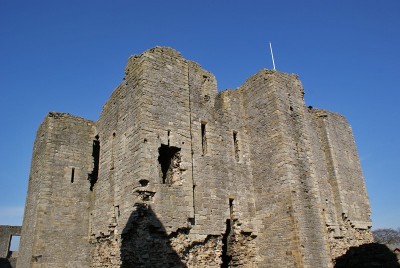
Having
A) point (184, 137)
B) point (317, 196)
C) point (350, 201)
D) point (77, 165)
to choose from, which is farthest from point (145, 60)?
point (350, 201)

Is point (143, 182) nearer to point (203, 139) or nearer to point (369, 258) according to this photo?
point (203, 139)

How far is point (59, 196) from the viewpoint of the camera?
553 inches

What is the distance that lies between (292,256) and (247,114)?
17.9ft

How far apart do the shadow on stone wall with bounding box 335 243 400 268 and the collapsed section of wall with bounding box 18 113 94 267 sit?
9.37 metres

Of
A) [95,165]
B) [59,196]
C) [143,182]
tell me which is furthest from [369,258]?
[59,196]

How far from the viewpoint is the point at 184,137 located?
11.4 meters

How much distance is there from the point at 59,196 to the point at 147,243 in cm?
619

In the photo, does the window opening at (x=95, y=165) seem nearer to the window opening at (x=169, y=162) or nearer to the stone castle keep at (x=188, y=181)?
the stone castle keep at (x=188, y=181)

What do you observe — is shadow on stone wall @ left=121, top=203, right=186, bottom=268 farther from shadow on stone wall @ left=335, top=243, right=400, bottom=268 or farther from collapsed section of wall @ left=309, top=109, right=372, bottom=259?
collapsed section of wall @ left=309, top=109, right=372, bottom=259

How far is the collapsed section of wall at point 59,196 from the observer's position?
1317 centimetres

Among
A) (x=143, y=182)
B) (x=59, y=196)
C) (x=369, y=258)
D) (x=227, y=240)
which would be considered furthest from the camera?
(x=59, y=196)

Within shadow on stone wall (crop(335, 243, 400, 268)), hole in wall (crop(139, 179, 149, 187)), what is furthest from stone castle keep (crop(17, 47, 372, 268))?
shadow on stone wall (crop(335, 243, 400, 268))

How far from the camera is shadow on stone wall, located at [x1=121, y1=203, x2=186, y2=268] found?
950cm

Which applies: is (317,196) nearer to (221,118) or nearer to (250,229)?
(250,229)
